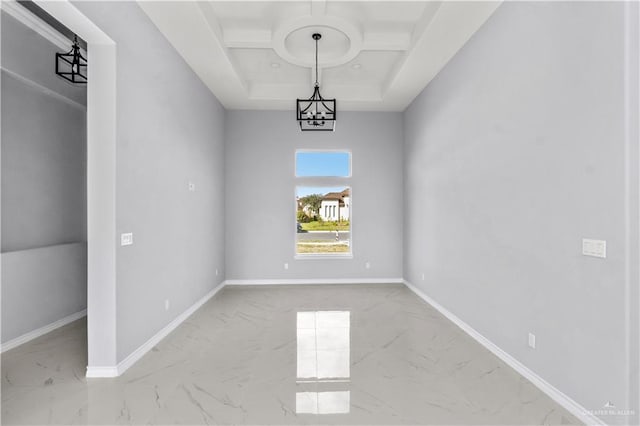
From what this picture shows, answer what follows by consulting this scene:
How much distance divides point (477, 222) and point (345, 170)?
326cm

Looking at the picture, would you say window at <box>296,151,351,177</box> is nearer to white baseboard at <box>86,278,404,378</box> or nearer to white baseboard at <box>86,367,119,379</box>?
white baseboard at <box>86,278,404,378</box>

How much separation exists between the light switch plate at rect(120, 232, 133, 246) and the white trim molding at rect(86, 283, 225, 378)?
1.01 metres

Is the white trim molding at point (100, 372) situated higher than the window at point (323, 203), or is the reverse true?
the window at point (323, 203)

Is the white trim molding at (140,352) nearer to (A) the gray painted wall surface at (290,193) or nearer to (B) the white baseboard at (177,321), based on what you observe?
(B) the white baseboard at (177,321)

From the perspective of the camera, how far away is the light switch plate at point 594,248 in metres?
1.95

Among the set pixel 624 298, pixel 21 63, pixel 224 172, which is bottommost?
pixel 624 298

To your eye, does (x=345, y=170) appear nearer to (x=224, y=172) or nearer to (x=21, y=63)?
(x=224, y=172)

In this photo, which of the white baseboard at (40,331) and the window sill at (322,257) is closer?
the white baseboard at (40,331)

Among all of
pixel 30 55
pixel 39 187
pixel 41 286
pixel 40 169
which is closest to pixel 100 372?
pixel 41 286

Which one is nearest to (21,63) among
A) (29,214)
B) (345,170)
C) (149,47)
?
(149,47)

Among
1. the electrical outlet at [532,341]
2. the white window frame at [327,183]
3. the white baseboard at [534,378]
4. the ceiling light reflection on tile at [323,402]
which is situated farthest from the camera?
the white window frame at [327,183]

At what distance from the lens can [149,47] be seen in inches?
127

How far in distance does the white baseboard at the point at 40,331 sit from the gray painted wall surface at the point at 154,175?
52.1 inches

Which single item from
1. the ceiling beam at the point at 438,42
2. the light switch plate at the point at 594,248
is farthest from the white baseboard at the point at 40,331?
the ceiling beam at the point at 438,42
